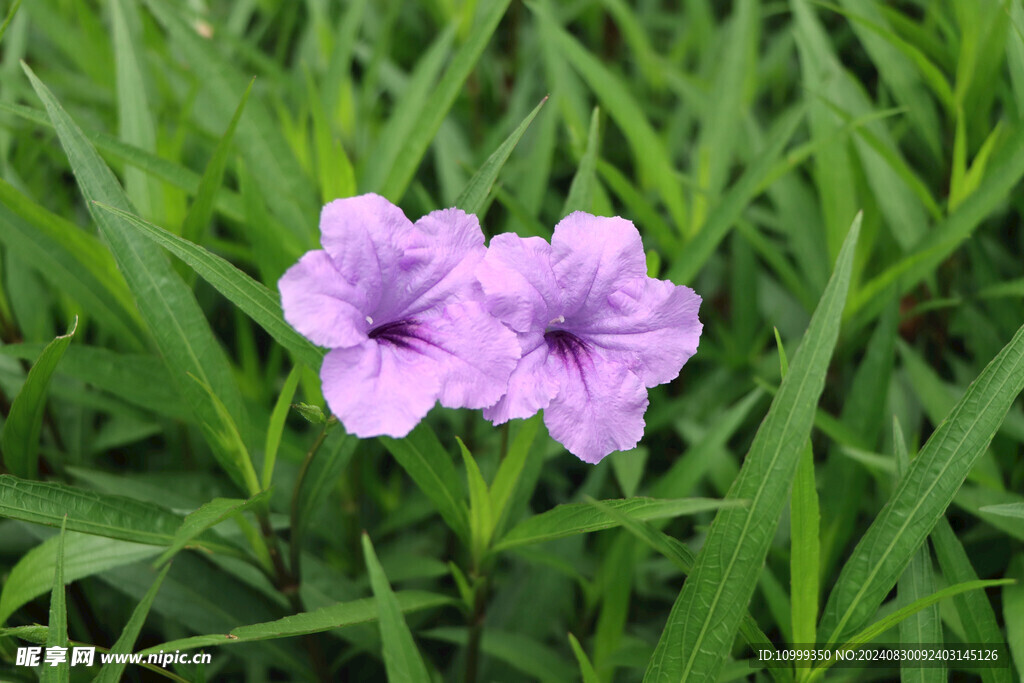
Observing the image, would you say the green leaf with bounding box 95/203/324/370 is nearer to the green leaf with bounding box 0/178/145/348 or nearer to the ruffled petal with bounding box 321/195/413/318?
the ruffled petal with bounding box 321/195/413/318

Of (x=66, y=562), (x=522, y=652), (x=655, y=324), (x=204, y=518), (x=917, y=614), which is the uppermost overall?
(x=655, y=324)

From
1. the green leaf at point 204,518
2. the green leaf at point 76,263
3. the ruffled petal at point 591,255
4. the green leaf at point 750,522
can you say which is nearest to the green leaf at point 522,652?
the green leaf at point 750,522

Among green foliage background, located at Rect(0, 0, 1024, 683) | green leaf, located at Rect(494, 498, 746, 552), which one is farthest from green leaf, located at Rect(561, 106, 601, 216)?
Result: green leaf, located at Rect(494, 498, 746, 552)

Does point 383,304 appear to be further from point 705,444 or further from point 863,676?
point 863,676

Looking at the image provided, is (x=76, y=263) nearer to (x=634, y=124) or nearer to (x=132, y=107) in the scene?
(x=132, y=107)

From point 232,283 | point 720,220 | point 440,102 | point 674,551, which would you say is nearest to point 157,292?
point 232,283

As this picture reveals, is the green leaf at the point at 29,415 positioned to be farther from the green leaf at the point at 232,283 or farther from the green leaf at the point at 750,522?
the green leaf at the point at 750,522
